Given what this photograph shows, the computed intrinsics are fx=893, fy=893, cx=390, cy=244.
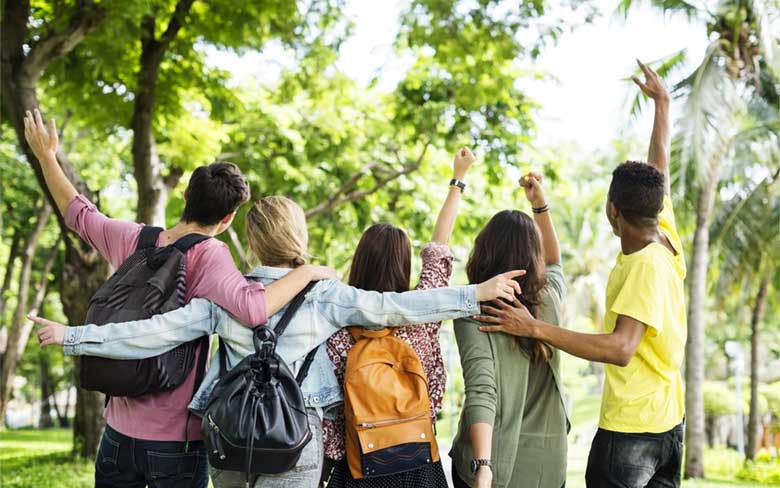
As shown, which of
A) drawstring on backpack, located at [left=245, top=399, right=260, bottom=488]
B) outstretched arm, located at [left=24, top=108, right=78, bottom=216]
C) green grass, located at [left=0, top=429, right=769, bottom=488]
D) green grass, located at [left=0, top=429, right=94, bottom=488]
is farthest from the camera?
green grass, located at [left=0, top=429, right=769, bottom=488]

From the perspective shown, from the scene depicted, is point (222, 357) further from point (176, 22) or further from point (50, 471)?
point (50, 471)

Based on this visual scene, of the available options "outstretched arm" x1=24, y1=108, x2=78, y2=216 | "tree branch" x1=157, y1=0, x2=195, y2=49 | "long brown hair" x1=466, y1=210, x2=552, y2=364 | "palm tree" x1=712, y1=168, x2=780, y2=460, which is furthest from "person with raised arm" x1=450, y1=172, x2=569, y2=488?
"palm tree" x1=712, y1=168, x2=780, y2=460

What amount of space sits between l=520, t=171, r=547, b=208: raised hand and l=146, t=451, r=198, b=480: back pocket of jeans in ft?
6.09

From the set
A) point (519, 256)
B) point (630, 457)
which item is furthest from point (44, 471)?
point (630, 457)

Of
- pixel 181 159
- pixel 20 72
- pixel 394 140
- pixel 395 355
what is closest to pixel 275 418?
pixel 395 355

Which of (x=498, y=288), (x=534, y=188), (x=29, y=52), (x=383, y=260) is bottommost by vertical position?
(x=498, y=288)

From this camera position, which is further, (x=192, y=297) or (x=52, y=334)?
(x=192, y=297)

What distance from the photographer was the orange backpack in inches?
130

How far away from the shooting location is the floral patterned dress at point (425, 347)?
347 centimetres

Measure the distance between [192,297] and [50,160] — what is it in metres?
0.97

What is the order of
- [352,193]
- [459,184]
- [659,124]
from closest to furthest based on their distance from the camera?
1. [659,124]
2. [459,184]
3. [352,193]

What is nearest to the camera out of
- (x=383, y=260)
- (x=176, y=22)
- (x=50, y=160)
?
(x=383, y=260)

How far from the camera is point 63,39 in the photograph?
8.55m

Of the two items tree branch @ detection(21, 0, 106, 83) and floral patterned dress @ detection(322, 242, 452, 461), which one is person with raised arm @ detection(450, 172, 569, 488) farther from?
tree branch @ detection(21, 0, 106, 83)
